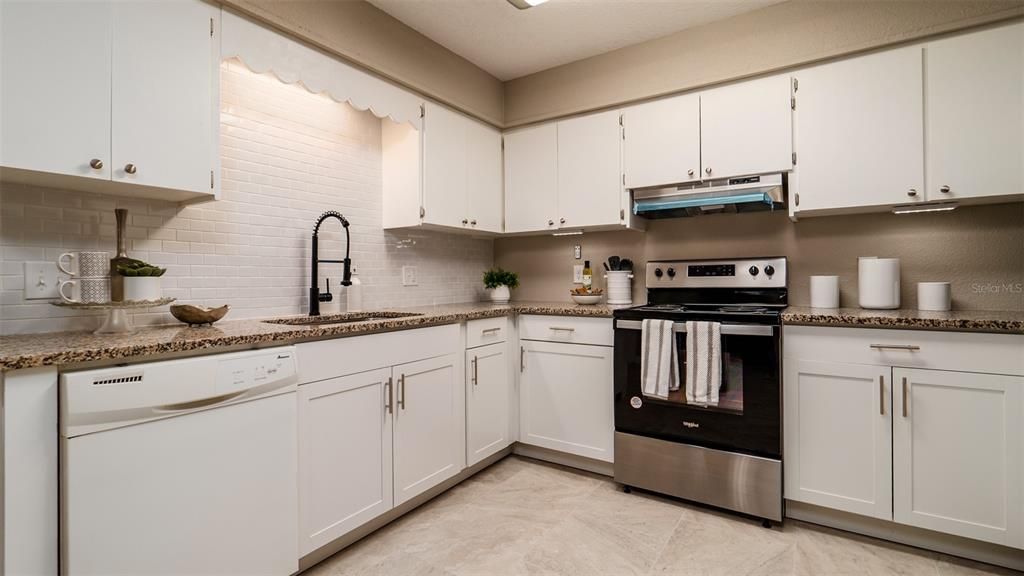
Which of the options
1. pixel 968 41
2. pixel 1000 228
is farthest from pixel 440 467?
pixel 968 41

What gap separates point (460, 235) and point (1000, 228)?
2.94m

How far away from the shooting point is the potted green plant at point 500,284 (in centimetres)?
342

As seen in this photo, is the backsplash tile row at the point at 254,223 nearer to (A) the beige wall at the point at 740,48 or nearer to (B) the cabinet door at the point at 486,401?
(B) the cabinet door at the point at 486,401

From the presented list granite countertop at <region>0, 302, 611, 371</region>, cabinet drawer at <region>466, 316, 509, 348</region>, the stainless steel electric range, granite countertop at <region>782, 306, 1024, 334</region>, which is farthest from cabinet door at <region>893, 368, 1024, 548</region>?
granite countertop at <region>0, 302, 611, 371</region>

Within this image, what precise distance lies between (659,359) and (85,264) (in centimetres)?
231

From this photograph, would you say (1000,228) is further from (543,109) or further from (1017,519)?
(543,109)

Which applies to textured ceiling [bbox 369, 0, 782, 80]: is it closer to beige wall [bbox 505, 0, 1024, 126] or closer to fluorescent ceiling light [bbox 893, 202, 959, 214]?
beige wall [bbox 505, 0, 1024, 126]

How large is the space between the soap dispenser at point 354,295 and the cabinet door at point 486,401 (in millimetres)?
662

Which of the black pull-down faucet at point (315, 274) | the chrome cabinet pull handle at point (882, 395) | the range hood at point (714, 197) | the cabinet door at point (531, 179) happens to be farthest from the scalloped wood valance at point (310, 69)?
the chrome cabinet pull handle at point (882, 395)

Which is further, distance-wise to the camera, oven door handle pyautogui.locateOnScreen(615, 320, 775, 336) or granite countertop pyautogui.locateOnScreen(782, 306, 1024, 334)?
oven door handle pyautogui.locateOnScreen(615, 320, 775, 336)

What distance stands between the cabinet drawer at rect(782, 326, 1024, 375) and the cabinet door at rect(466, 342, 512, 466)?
4.87ft

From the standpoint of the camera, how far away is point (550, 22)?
2.72m

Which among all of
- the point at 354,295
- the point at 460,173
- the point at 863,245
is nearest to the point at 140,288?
the point at 354,295

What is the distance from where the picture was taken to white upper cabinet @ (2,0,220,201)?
139 centimetres
